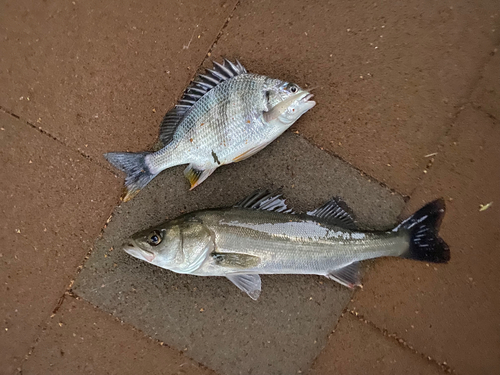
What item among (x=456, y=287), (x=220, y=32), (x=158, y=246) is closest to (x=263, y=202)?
(x=158, y=246)

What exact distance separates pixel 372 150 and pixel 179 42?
1.84 m

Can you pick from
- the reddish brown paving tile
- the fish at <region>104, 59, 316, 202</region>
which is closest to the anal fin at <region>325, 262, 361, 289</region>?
the fish at <region>104, 59, 316, 202</region>

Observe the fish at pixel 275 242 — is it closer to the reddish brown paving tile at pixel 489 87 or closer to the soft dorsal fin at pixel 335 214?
the soft dorsal fin at pixel 335 214

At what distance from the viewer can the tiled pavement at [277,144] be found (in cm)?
295

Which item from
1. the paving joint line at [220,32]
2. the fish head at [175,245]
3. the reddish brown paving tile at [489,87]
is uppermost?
the paving joint line at [220,32]

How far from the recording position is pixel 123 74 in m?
3.00

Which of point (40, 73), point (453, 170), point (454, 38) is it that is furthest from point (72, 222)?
point (454, 38)

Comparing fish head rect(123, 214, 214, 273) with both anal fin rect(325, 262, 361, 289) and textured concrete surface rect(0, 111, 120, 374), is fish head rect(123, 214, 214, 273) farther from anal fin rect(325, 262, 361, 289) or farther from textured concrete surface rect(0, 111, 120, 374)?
anal fin rect(325, 262, 361, 289)

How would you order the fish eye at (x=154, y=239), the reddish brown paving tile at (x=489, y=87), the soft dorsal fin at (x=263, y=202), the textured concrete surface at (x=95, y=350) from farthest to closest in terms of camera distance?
the reddish brown paving tile at (x=489, y=87), the textured concrete surface at (x=95, y=350), the soft dorsal fin at (x=263, y=202), the fish eye at (x=154, y=239)

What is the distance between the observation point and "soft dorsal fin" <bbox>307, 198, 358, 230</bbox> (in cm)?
281

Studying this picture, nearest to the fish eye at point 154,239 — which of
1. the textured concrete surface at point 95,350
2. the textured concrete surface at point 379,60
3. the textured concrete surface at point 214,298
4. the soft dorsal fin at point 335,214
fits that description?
the textured concrete surface at point 214,298

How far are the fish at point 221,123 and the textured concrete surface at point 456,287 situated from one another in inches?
53.4

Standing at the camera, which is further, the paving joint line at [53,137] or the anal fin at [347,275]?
the paving joint line at [53,137]

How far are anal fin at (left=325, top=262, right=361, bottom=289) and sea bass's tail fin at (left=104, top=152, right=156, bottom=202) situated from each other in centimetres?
159
